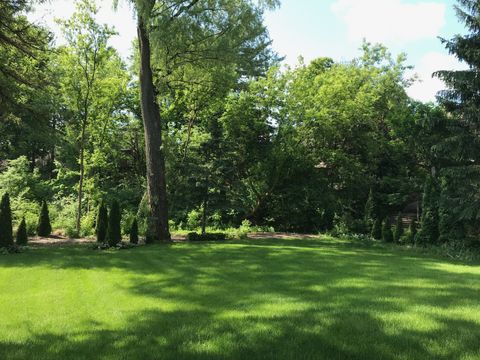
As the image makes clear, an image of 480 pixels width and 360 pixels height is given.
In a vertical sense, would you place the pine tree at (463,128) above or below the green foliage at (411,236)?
above

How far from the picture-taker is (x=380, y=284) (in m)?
7.79

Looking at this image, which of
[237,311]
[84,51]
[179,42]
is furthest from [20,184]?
[237,311]

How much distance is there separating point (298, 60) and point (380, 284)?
2134cm

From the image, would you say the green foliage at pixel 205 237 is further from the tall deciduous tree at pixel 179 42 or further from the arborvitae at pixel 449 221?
the arborvitae at pixel 449 221

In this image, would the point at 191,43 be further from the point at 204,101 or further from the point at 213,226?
the point at 213,226

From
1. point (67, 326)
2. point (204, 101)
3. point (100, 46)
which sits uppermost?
point (100, 46)

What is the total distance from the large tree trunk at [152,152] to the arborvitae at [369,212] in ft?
41.0

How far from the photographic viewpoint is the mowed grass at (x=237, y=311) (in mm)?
4324

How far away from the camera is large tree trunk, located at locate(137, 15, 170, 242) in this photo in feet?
53.9

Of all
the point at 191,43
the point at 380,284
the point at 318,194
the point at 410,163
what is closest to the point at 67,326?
the point at 380,284

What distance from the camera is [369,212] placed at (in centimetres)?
2494

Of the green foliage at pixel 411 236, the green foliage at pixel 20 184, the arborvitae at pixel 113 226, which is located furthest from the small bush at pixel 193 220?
the green foliage at pixel 411 236

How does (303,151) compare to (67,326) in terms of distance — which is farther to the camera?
(303,151)

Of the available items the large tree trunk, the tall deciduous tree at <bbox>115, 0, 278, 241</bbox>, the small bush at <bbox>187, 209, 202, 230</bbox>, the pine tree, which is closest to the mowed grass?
the large tree trunk
